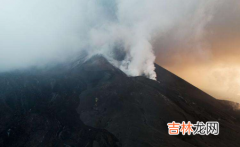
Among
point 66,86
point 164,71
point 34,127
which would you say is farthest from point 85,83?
point 164,71

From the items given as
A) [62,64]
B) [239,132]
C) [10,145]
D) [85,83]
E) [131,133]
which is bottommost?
[10,145]

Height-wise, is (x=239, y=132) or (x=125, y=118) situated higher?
(x=239, y=132)

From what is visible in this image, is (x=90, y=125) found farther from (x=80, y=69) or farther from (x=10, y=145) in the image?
(x=80, y=69)

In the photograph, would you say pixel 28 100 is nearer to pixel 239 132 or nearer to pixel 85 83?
pixel 85 83

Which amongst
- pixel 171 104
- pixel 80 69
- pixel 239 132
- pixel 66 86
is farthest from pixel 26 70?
pixel 239 132

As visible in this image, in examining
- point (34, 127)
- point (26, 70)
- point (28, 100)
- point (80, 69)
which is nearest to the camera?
point (34, 127)

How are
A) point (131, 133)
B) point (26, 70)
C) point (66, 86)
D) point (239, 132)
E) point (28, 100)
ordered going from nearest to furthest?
point (131, 133) → point (239, 132) → point (28, 100) → point (66, 86) → point (26, 70)

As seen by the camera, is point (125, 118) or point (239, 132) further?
point (239, 132)
